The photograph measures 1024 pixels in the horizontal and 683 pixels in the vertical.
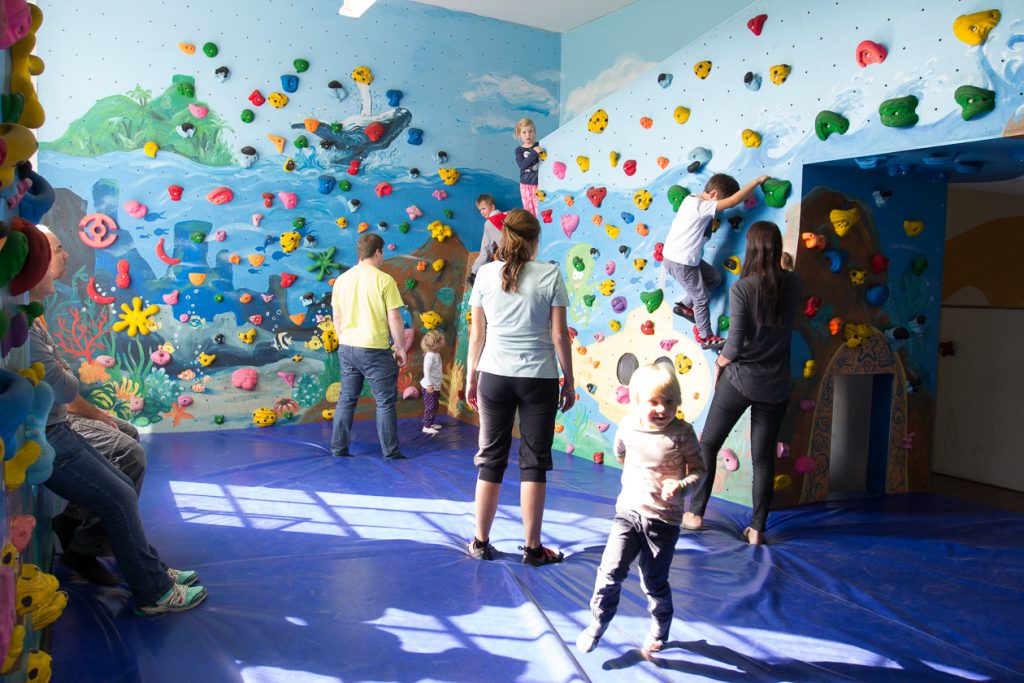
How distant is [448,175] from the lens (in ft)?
23.8

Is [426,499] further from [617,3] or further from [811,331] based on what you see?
[617,3]

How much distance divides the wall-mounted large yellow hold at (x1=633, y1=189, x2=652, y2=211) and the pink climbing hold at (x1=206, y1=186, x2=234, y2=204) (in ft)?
10.7

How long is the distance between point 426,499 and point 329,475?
83 centimetres

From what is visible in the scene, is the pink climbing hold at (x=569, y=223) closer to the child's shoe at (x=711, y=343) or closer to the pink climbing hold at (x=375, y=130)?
the child's shoe at (x=711, y=343)

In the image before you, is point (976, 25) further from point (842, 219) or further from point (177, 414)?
point (177, 414)

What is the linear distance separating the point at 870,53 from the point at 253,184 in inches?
182

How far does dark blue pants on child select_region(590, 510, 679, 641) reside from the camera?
2.71 m

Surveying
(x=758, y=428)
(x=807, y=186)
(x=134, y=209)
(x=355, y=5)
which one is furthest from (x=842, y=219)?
(x=134, y=209)

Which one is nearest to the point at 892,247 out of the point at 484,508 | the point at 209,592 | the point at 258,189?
the point at 484,508

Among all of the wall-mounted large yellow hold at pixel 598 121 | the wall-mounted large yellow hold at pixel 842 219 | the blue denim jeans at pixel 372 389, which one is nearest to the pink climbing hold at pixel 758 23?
the wall-mounted large yellow hold at pixel 842 219

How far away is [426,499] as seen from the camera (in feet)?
15.2

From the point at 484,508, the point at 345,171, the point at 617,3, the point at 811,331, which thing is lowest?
the point at 484,508

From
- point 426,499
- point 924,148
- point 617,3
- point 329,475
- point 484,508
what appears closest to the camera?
point 484,508

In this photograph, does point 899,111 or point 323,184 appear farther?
point 323,184
